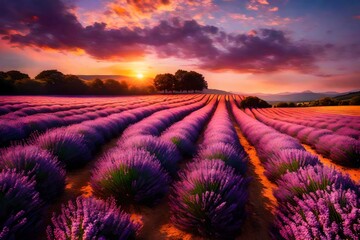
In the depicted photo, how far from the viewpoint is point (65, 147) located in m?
4.55

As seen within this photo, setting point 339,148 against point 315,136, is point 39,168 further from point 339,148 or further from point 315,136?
point 315,136

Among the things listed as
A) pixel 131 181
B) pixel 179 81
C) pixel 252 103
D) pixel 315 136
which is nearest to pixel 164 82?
pixel 179 81

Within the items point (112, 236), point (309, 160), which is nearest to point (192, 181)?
point (112, 236)

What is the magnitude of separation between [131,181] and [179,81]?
248ft

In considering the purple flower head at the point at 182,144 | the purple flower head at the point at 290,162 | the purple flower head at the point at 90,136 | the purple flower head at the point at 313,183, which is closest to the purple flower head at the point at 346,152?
the purple flower head at the point at 290,162

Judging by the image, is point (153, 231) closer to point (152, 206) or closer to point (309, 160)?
point (152, 206)

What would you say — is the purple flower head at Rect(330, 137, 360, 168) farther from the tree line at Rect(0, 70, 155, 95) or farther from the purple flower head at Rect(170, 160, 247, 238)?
the tree line at Rect(0, 70, 155, 95)

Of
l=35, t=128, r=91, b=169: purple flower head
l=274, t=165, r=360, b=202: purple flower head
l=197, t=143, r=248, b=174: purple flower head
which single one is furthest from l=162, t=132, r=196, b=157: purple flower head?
l=274, t=165, r=360, b=202: purple flower head

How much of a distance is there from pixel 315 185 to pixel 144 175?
2.10 metres

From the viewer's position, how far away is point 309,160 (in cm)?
403

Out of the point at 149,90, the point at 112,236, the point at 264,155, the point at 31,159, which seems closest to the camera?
the point at 112,236

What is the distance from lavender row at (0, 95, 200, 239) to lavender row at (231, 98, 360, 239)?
1505mm

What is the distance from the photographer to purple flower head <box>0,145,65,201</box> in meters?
2.95

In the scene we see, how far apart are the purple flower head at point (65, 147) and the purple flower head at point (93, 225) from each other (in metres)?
2.60
